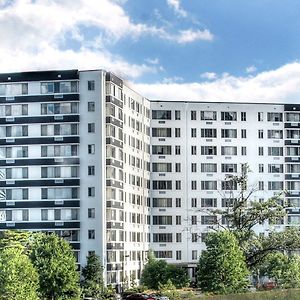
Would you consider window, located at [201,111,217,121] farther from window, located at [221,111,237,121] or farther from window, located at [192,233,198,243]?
window, located at [192,233,198,243]

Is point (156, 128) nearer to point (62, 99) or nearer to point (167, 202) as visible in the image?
point (167, 202)

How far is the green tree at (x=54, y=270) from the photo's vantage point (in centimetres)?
5975

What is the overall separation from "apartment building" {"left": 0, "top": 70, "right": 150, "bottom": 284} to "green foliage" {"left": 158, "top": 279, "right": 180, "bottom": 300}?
1002 cm

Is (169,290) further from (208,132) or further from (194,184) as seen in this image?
(208,132)

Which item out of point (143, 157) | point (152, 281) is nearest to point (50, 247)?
point (152, 281)

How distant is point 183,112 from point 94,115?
21.5 m

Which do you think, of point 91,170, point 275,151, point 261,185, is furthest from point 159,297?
point 275,151

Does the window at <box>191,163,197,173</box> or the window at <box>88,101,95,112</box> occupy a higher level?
the window at <box>88,101,95,112</box>

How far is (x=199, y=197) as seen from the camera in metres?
107

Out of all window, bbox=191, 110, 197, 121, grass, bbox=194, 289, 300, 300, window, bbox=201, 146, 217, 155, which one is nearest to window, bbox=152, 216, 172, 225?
window, bbox=201, 146, 217, 155

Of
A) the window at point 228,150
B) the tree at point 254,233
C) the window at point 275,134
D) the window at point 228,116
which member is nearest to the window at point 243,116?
the window at point 228,116

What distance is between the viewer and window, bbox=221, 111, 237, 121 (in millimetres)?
107875

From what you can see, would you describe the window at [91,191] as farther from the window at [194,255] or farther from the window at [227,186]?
the window at [227,186]

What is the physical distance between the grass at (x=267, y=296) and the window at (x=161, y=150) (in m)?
34.2
